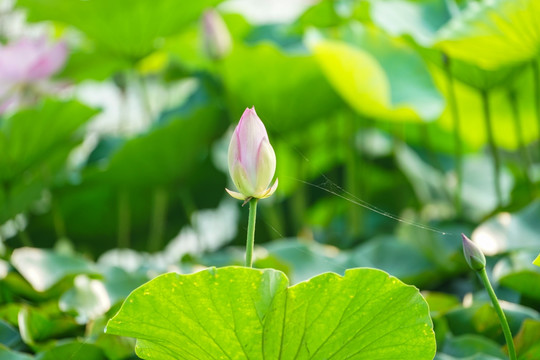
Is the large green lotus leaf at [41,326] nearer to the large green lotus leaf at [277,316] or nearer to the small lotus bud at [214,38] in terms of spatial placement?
the large green lotus leaf at [277,316]

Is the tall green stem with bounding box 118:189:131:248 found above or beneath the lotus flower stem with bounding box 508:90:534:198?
beneath

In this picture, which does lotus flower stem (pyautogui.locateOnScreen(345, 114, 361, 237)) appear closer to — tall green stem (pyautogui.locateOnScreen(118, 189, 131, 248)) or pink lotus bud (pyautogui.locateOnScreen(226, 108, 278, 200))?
tall green stem (pyautogui.locateOnScreen(118, 189, 131, 248))

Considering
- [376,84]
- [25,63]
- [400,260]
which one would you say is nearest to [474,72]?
[376,84]

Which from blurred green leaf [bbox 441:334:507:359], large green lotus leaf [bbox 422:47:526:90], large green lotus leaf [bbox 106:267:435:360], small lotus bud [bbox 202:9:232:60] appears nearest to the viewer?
large green lotus leaf [bbox 106:267:435:360]

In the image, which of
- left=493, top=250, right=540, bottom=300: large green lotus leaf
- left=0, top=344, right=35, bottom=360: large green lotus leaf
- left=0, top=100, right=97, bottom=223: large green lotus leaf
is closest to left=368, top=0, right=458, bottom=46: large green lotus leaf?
left=493, top=250, right=540, bottom=300: large green lotus leaf

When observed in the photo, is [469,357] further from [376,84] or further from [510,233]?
[376,84]

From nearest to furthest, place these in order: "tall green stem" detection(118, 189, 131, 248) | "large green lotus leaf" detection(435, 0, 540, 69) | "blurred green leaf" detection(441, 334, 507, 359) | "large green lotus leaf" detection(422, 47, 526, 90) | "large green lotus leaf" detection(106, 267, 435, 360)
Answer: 1. "large green lotus leaf" detection(106, 267, 435, 360)
2. "blurred green leaf" detection(441, 334, 507, 359)
3. "large green lotus leaf" detection(435, 0, 540, 69)
4. "large green lotus leaf" detection(422, 47, 526, 90)
5. "tall green stem" detection(118, 189, 131, 248)

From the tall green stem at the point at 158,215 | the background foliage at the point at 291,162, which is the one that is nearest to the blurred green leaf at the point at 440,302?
the background foliage at the point at 291,162

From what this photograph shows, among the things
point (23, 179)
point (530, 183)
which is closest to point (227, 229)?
point (23, 179)
